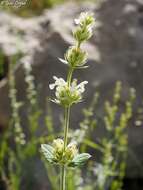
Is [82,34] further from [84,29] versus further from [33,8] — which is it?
[33,8]

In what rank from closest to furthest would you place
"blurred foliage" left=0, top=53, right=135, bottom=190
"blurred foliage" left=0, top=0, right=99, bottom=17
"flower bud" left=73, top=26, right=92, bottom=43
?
"flower bud" left=73, top=26, right=92, bottom=43 → "blurred foliage" left=0, top=53, right=135, bottom=190 → "blurred foliage" left=0, top=0, right=99, bottom=17

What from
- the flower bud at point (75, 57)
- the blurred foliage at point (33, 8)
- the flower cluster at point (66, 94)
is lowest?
the flower cluster at point (66, 94)

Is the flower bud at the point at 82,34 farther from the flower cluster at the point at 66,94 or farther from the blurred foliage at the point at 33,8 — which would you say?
the blurred foliage at the point at 33,8

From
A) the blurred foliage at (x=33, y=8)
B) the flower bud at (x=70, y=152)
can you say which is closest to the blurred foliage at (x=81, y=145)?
the flower bud at (x=70, y=152)

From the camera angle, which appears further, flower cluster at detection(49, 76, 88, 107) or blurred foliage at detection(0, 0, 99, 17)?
blurred foliage at detection(0, 0, 99, 17)

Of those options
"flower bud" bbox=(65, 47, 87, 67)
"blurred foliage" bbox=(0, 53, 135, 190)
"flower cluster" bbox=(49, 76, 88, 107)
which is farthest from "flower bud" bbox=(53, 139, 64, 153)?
"blurred foliage" bbox=(0, 53, 135, 190)

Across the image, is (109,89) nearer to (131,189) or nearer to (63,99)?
(131,189)

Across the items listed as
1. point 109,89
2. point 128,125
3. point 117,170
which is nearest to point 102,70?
point 109,89

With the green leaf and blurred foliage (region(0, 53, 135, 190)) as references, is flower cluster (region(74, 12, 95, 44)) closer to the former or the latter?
the green leaf
